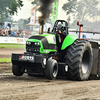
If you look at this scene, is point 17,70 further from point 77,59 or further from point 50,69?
point 77,59

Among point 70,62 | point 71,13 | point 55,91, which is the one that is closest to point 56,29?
point 70,62

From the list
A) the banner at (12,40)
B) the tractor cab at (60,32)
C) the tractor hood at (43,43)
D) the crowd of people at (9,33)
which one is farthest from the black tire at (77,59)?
the crowd of people at (9,33)

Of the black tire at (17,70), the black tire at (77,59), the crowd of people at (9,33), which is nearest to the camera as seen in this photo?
the black tire at (77,59)

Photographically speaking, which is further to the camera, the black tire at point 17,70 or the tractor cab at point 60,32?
the tractor cab at point 60,32

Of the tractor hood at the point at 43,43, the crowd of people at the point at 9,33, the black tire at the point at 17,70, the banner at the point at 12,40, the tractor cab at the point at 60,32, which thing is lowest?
the banner at the point at 12,40

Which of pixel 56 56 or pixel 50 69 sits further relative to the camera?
pixel 56 56

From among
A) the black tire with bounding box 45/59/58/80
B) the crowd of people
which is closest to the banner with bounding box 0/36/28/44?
the crowd of people

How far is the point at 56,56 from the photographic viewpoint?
312 inches

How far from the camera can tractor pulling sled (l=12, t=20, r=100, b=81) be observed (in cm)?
711

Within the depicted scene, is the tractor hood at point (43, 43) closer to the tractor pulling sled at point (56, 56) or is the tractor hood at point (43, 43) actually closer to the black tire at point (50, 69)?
the tractor pulling sled at point (56, 56)

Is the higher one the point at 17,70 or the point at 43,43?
the point at 43,43

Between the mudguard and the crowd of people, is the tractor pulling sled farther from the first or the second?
the crowd of people

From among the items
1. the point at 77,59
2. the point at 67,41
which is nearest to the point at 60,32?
the point at 67,41

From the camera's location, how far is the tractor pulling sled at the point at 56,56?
7.11 m
